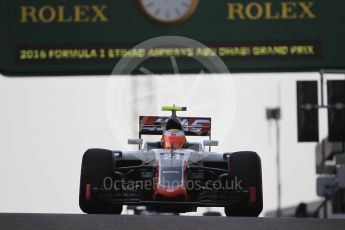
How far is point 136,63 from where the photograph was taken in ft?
62.5

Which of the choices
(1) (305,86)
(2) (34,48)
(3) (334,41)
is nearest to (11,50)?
(2) (34,48)

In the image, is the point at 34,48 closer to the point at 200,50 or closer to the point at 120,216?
the point at 200,50

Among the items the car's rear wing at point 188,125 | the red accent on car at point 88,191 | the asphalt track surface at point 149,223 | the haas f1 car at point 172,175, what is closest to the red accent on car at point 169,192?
the haas f1 car at point 172,175

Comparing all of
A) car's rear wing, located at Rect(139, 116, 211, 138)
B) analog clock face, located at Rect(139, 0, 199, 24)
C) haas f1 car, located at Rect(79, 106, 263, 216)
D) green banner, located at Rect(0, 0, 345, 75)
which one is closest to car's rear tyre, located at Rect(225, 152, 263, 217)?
haas f1 car, located at Rect(79, 106, 263, 216)

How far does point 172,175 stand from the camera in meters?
15.6

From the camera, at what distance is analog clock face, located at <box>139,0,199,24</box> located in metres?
19.2

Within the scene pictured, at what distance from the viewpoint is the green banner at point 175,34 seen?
19031 mm

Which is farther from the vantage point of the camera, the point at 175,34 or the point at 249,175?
the point at 175,34

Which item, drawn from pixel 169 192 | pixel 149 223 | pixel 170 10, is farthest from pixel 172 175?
pixel 149 223

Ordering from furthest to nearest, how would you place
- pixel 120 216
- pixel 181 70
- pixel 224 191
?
1. pixel 181 70
2. pixel 224 191
3. pixel 120 216

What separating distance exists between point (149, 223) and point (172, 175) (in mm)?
4688

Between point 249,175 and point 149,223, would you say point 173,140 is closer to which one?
point 249,175

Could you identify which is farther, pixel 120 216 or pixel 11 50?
pixel 11 50

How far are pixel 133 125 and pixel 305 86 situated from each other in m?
35.9
